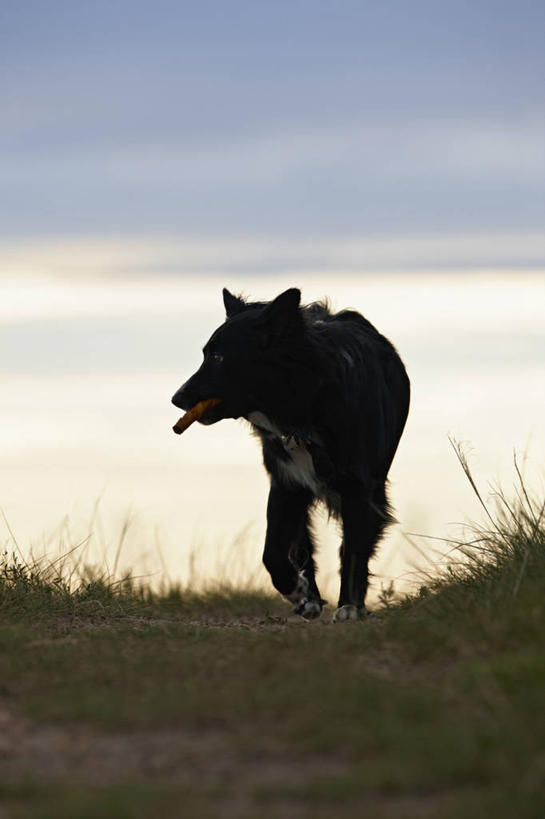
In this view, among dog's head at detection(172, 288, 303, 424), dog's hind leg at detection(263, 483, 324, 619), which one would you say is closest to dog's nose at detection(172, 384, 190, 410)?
dog's head at detection(172, 288, 303, 424)

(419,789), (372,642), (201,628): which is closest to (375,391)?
(201,628)

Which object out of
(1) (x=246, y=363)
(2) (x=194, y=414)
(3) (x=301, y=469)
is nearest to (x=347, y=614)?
(3) (x=301, y=469)

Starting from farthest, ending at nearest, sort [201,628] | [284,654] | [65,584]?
[65,584], [201,628], [284,654]

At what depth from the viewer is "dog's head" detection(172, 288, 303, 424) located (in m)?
7.22

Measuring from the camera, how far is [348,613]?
7293 mm

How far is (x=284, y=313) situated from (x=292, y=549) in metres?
1.72

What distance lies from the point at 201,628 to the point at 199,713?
243 cm

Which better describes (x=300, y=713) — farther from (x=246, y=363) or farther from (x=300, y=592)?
(x=300, y=592)

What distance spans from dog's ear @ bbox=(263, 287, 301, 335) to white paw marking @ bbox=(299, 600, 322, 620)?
1.91 meters

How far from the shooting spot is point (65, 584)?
798 centimetres

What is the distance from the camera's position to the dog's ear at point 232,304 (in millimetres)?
7797

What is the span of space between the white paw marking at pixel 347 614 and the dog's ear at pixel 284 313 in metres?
1.76

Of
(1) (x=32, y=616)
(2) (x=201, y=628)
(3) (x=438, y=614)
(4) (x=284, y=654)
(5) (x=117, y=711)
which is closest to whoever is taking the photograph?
(5) (x=117, y=711)

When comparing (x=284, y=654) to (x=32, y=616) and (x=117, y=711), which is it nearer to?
(x=117, y=711)
